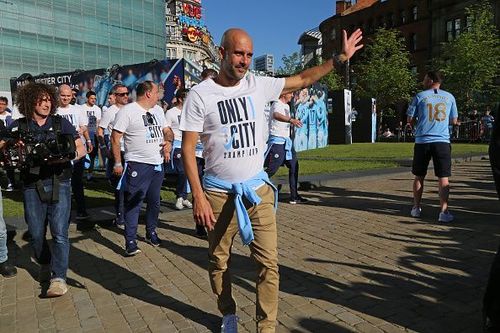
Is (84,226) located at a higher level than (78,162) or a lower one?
lower

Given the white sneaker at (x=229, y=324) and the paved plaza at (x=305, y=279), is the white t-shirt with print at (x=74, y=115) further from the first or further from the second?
the white sneaker at (x=229, y=324)

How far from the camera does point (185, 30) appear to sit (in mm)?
103938

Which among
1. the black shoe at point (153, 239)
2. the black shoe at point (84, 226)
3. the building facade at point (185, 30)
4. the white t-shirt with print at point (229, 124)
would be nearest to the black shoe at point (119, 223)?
the black shoe at point (84, 226)

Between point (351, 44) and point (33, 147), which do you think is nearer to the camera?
point (351, 44)

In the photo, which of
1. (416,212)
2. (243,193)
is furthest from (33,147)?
(416,212)

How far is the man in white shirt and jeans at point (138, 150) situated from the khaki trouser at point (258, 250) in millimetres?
2374

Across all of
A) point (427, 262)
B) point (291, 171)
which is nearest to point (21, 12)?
point (291, 171)

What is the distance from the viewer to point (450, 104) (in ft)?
20.9

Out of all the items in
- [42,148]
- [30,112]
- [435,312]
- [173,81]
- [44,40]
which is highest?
[44,40]

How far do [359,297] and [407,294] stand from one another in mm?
423

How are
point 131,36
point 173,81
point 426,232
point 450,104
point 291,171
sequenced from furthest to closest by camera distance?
point 131,36, point 173,81, point 291,171, point 450,104, point 426,232

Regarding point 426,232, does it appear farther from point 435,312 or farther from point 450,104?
point 435,312

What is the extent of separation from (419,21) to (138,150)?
53195mm

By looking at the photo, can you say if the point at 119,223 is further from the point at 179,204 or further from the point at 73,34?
the point at 73,34
